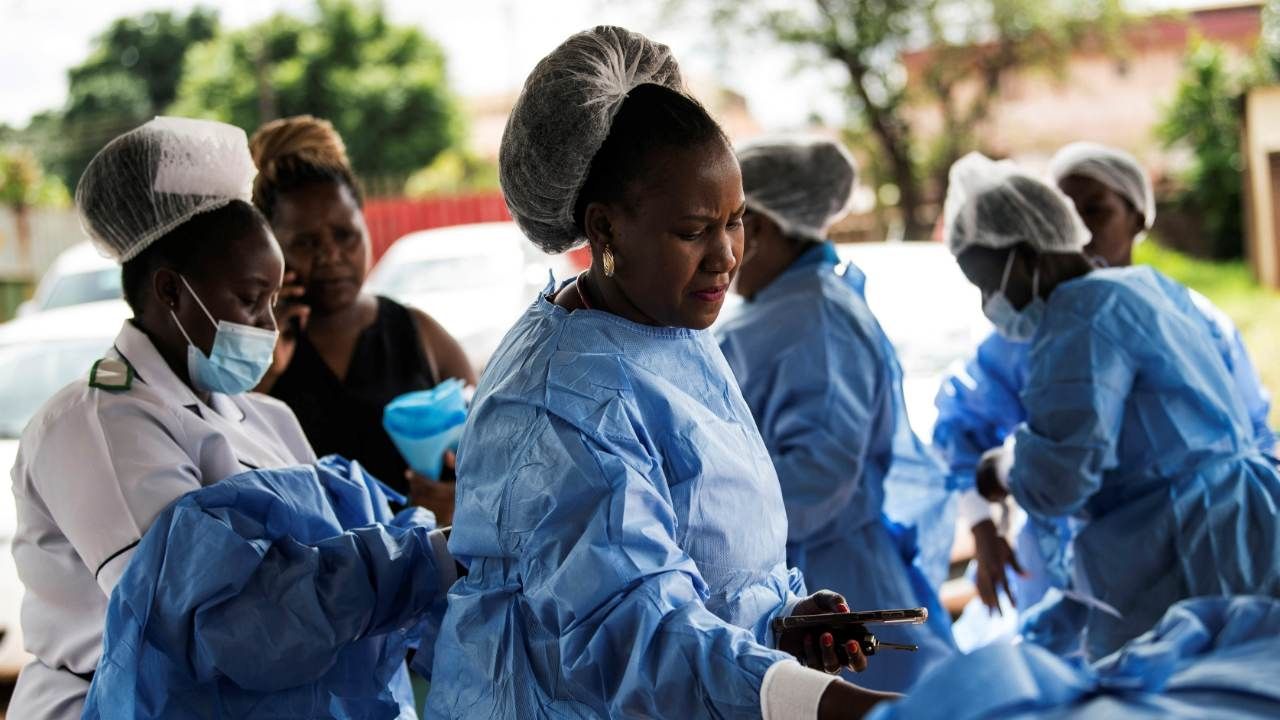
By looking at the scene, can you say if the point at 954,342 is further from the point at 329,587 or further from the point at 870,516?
the point at 329,587

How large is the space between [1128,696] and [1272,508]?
210 centimetres

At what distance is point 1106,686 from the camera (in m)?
1.22

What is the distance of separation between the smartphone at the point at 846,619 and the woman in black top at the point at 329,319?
146 cm

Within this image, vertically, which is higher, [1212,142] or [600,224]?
[600,224]

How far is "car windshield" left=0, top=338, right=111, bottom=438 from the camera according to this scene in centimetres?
606

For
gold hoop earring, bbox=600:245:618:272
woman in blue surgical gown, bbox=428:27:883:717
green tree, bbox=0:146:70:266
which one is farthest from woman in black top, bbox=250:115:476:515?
green tree, bbox=0:146:70:266

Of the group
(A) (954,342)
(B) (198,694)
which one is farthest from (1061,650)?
(A) (954,342)

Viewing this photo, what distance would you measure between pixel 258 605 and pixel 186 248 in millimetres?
625

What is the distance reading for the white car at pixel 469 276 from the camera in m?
9.02

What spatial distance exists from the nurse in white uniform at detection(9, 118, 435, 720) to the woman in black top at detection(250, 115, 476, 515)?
0.68 metres

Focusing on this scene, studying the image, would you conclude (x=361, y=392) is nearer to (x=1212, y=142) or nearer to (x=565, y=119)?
(x=565, y=119)

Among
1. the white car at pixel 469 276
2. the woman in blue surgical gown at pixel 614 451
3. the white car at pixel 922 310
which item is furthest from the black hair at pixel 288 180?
the white car at pixel 469 276

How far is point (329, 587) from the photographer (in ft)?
6.72

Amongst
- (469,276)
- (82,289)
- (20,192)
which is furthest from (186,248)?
(20,192)
